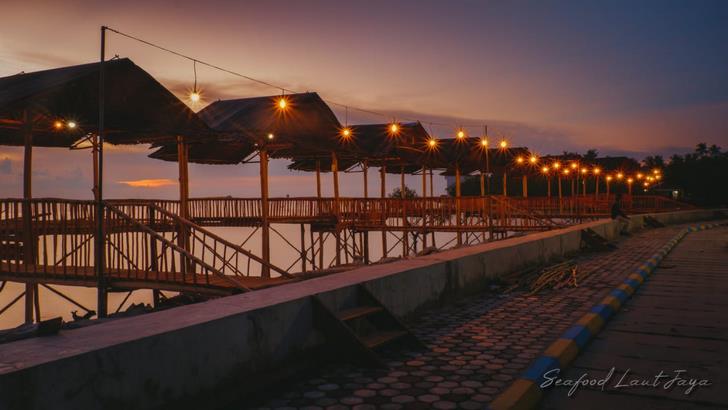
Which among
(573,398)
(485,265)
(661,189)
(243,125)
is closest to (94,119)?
(243,125)

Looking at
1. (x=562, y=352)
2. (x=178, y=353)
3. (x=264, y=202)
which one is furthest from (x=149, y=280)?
(x=562, y=352)

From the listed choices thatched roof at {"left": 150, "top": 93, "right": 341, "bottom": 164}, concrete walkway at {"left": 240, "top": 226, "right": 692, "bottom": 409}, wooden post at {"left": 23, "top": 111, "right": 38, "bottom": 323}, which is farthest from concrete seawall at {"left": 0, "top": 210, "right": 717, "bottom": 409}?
thatched roof at {"left": 150, "top": 93, "right": 341, "bottom": 164}

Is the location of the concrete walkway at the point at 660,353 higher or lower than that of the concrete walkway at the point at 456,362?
lower

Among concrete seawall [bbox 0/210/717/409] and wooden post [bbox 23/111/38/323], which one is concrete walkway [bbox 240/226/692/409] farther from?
wooden post [bbox 23/111/38/323]

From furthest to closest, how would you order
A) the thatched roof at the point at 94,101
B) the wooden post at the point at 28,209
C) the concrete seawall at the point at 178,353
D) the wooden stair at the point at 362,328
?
1. the wooden post at the point at 28,209
2. the thatched roof at the point at 94,101
3. the wooden stair at the point at 362,328
4. the concrete seawall at the point at 178,353

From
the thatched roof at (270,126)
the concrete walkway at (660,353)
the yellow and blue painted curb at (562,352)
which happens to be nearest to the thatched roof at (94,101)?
the thatched roof at (270,126)

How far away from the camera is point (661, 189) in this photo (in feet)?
253

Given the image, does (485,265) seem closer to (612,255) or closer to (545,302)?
(545,302)

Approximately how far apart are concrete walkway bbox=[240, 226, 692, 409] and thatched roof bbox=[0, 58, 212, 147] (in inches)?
364

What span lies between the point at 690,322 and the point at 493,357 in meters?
3.28

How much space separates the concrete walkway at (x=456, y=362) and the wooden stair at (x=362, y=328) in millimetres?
122

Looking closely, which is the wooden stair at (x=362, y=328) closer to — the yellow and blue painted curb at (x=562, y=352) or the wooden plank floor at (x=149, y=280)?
the yellow and blue painted curb at (x=562, y=352)

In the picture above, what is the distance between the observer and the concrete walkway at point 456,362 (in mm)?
4176

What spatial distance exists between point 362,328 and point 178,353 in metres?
2.36
